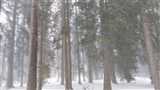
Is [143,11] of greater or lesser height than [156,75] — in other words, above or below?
above

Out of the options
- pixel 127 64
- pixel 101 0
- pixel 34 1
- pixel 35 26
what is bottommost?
pixel 127 64

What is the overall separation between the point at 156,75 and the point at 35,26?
8331 millimetres

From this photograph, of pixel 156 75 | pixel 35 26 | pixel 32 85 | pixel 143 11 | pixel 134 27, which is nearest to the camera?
pixel 32 85

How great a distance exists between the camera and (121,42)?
12.5 meters

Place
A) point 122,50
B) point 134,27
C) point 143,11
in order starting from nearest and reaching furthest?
point 143,11 → point 122,50 → point 134,27

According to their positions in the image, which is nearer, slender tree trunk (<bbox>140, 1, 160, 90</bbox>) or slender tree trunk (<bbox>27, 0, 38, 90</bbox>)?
slender tree trunk (<bbox>27, 0, 38, 90</bbox>)

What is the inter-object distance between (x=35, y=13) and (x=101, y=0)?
17.2 feet

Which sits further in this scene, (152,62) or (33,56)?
(152,62)

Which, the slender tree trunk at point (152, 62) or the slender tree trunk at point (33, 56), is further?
the slender tree trunk at point (152, 62)

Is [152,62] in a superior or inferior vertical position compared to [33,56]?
inferior

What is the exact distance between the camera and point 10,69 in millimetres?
18703

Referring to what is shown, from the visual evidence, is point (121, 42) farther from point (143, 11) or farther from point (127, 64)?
point (143, 11)

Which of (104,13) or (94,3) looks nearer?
(104,13)

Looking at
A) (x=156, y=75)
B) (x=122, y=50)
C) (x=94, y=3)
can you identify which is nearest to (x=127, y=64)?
(x=122, y=50)
